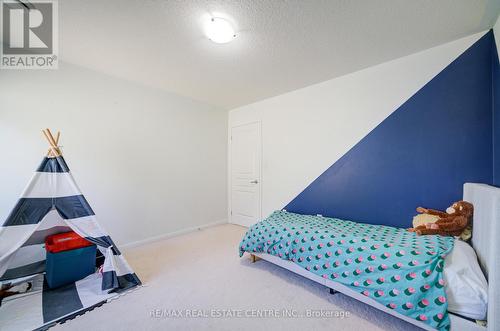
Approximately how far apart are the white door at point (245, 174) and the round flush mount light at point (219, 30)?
199cm

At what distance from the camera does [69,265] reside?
195 centimetres

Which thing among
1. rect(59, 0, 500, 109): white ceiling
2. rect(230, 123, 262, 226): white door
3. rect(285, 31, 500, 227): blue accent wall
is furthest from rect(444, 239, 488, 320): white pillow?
rect(230, 123, 262, 226): white door

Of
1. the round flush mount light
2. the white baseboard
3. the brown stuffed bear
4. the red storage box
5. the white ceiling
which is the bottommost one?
the white baseboard

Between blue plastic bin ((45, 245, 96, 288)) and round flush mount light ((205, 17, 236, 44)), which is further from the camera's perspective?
blue plastic bin ((45, 245, 96, 288))

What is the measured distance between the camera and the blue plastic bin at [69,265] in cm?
187

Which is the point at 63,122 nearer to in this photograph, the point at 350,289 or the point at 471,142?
the point at 350,289

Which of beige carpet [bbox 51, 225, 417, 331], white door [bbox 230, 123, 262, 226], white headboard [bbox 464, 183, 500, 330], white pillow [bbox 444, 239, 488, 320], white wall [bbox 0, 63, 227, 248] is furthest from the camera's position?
white door [bbox 230, 123, 262, 226]

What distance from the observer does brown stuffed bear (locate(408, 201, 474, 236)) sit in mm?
1709

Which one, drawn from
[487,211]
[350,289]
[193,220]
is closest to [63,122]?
[193,220]

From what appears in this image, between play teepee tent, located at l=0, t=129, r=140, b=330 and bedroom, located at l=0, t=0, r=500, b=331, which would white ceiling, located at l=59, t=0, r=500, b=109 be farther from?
play teepee tent, located at l=0, t=129, r=140, b=330

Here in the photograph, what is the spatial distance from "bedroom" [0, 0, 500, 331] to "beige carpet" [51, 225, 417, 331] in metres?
0.02

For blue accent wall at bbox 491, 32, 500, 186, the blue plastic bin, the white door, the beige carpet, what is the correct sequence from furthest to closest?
the white door < the blue plastic bin < blue accent wall at bbox 491, 32, 500, 186 < the beige carpet

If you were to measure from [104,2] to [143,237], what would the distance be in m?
2.90

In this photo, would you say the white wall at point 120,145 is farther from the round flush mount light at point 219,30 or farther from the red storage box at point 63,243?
the round flush mount light at point 219,30
